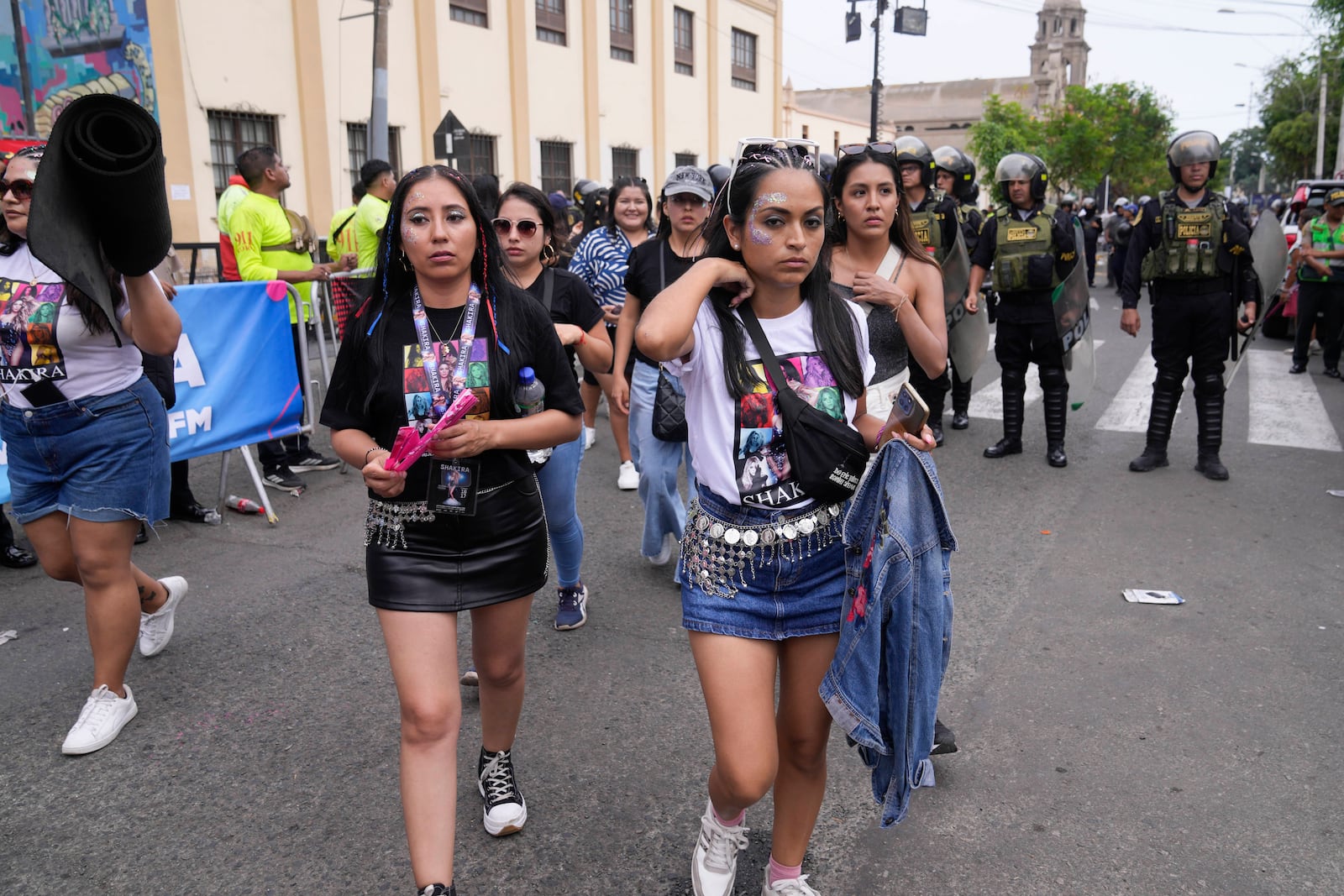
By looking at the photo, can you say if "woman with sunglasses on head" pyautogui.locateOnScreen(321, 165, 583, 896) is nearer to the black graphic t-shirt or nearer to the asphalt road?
the black graphic t-shirt

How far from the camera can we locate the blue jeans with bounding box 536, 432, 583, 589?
13.8 ft

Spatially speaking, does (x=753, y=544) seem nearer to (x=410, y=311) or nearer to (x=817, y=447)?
(x=817, y=447)

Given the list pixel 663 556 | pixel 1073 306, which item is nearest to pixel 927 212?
pixel 1073 306

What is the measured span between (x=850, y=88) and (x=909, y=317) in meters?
81.2

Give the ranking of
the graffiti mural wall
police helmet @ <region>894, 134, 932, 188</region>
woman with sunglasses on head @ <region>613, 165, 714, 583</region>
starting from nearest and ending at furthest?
woman with sunglasses on head @ <region>613, 165, 714, 583</region>, police helmet @ <region>894, 134, 932, 188</region>, the graffiti mural wall

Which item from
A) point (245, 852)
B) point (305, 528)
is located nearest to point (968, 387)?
point (305, 528)

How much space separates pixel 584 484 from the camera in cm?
721

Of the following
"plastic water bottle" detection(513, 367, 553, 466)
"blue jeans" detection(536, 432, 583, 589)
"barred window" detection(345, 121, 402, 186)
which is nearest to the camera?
"plastic water bottle" detection(513, 367, 553, 466)

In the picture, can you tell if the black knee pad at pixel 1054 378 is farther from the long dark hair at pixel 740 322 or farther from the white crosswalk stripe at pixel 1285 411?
the long dark hair at pixel 740 322

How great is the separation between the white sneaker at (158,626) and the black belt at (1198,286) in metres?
6.45

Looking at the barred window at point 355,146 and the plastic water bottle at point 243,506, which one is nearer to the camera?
the plastic water bottle at point 243,506

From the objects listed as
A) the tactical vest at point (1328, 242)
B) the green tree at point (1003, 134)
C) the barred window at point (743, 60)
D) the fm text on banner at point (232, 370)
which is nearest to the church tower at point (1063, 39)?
the green tree at point (1003, 134)

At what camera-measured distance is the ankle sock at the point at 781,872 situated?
8.73ft

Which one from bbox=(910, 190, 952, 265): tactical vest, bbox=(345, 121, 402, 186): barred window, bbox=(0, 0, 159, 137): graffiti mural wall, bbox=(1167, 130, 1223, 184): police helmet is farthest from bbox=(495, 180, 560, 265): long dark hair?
bbox=(345, 121, 402, 186): barred window
